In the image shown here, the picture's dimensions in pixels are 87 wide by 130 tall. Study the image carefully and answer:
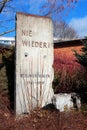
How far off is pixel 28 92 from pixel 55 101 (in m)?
0.99

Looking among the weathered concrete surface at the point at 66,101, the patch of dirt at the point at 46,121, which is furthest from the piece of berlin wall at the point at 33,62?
the patch of dirt at the point at 46,121

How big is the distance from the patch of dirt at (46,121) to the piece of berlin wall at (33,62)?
73 centimetres

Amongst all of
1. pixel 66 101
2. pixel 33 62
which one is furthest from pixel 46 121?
pixel 33 62

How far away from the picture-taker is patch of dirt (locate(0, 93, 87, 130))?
328 inches

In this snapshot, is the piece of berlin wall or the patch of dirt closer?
the patch of dirt

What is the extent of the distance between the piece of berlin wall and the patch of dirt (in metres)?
0.73

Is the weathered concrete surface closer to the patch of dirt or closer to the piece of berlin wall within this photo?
the patch of dirt

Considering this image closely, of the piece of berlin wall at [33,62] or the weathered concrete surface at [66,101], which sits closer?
the weathered concrete surface at [66,101]

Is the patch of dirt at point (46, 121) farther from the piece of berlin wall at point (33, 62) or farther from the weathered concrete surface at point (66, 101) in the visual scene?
the piece of berlin wall at point (33, 62)

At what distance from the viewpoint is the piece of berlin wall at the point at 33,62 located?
10500mm

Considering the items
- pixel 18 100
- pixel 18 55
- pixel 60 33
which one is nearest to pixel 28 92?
pixel 18 100

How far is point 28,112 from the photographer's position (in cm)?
1025

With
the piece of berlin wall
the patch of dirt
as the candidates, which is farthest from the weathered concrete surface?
the piece of berlin wall

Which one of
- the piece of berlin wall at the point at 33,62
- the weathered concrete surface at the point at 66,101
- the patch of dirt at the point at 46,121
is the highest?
the piece of berlin wall at the point at 33,62
